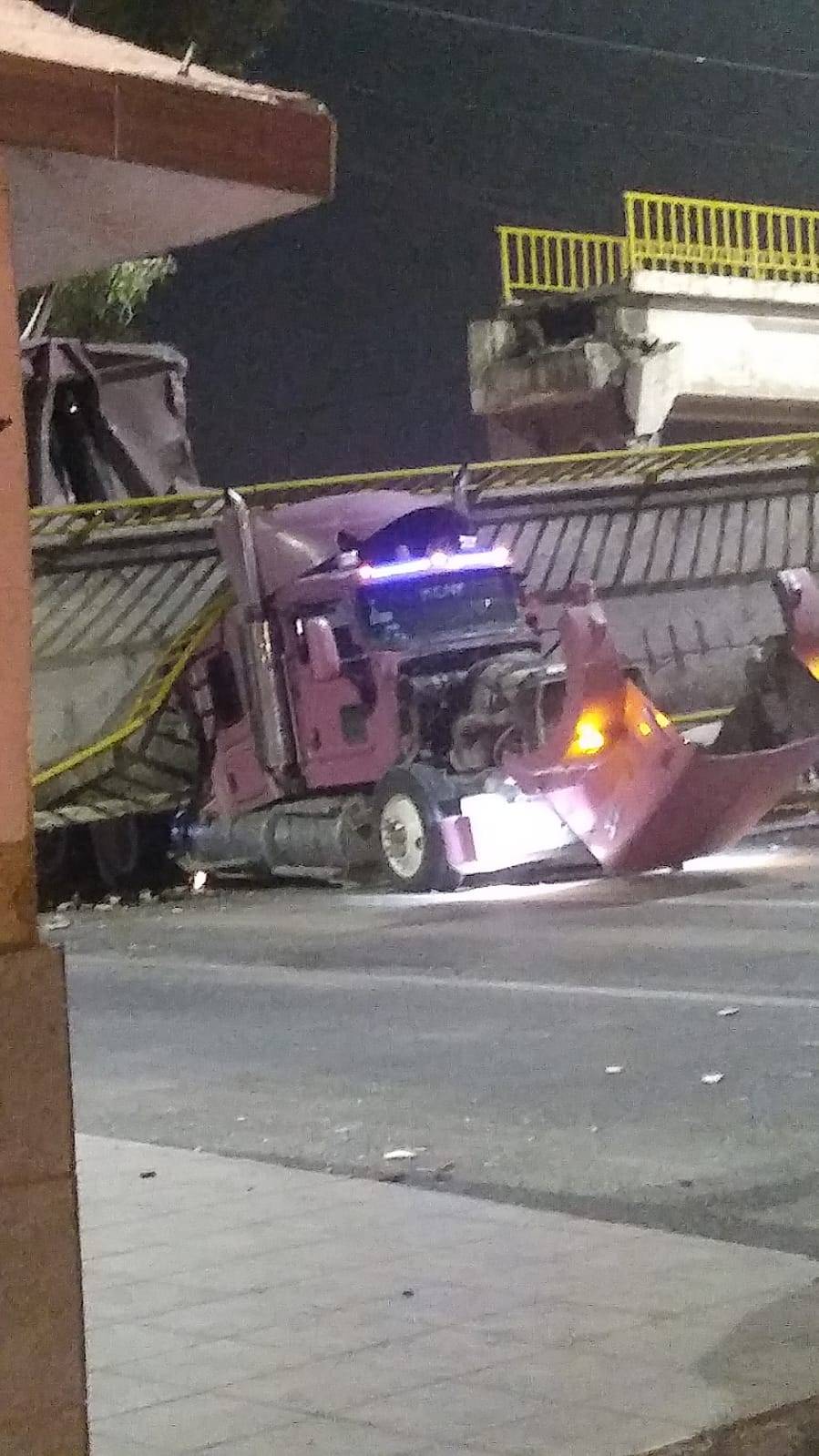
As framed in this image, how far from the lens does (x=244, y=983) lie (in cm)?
1284

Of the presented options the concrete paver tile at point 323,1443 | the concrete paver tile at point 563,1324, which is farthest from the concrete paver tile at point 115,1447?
the concrete paver tile at point 563,1324

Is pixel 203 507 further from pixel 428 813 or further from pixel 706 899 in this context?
pixel 706 899

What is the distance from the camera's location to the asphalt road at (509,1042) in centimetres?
762

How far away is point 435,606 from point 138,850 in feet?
13.6

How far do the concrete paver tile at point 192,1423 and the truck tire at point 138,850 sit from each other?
→ 48.6 feet

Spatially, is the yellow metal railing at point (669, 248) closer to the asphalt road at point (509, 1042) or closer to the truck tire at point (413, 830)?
the truck tire at point (413, 830)

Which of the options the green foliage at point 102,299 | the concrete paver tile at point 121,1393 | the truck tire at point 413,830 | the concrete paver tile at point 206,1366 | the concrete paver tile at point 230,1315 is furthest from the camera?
the green foliage at point 102,299

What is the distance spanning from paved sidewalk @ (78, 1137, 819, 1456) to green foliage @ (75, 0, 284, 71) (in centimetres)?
1813

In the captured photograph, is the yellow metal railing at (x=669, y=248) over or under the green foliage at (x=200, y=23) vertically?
under

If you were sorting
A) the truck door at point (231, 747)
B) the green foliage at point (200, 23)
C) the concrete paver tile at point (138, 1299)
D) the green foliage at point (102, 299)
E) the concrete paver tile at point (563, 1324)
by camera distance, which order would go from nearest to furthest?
the concrete paver tile at point (563, 1324) < the concrete paver tile at point (138, 1299) < the truck door at point (231, 747) < the green foliage at point (200, 23) < the green foliage at point (102, 299)

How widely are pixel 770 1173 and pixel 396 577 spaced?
10.3 m

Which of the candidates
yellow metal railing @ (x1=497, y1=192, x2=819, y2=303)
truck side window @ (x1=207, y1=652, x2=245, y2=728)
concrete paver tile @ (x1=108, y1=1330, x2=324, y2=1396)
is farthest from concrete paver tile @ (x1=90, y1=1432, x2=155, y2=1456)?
yellow metal railing @ (x1=497, y1=192, x2=819, y2=303)

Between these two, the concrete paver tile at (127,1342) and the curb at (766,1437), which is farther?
the concrete paver tile at (127,1342)

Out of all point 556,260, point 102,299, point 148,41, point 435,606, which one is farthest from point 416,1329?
point 556,260
